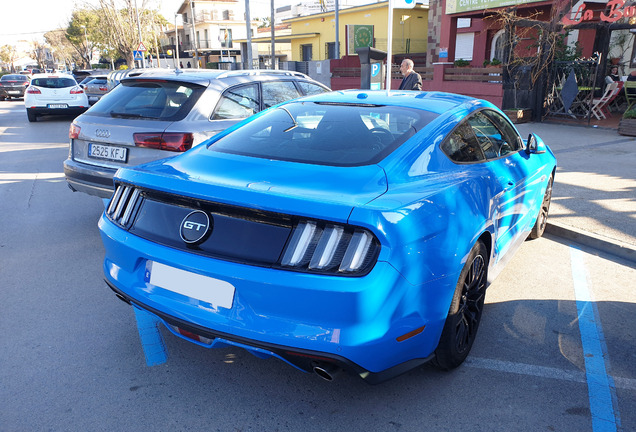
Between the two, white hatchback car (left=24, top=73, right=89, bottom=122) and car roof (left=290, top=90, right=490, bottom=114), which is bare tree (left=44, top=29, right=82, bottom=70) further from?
car roof (left=290, top=90, right=490, bottom=114)

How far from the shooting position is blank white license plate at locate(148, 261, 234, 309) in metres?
2.30

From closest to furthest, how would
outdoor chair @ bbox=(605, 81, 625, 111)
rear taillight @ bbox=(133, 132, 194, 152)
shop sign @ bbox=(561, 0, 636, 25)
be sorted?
rear taillight @ bbox=(133, 132, 194, 152) < shop sign @ bbox=(561, 0, 636, 25) < outdoor chair @ bbox=(605, 81, 625, 111)

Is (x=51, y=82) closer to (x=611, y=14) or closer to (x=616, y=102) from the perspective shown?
(x=611, y=14)

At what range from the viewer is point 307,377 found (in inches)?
114

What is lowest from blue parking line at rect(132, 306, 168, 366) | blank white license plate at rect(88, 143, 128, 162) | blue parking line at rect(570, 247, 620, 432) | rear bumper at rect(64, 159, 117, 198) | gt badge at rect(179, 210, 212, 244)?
blue parking line at rect(570, 247, 620, 432)

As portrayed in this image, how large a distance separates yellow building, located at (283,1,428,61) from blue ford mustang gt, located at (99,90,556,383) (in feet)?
88.4

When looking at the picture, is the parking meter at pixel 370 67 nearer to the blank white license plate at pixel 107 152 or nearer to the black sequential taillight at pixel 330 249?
the blank white license plate at pixel 107 152

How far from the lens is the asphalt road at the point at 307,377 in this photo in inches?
100

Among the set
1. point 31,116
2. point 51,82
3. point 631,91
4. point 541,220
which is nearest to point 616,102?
point 631,91

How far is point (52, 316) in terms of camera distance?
11.8 feet

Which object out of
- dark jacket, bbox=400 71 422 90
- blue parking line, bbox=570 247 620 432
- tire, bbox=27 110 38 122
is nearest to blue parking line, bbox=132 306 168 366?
blue parking line, bbox=570 247 620 432

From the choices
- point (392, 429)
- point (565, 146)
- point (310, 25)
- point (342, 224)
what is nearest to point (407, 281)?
point (342, 224)

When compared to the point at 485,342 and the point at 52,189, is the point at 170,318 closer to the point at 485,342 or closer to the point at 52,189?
the point at 485,342

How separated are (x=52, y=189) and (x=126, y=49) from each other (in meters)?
37.1
